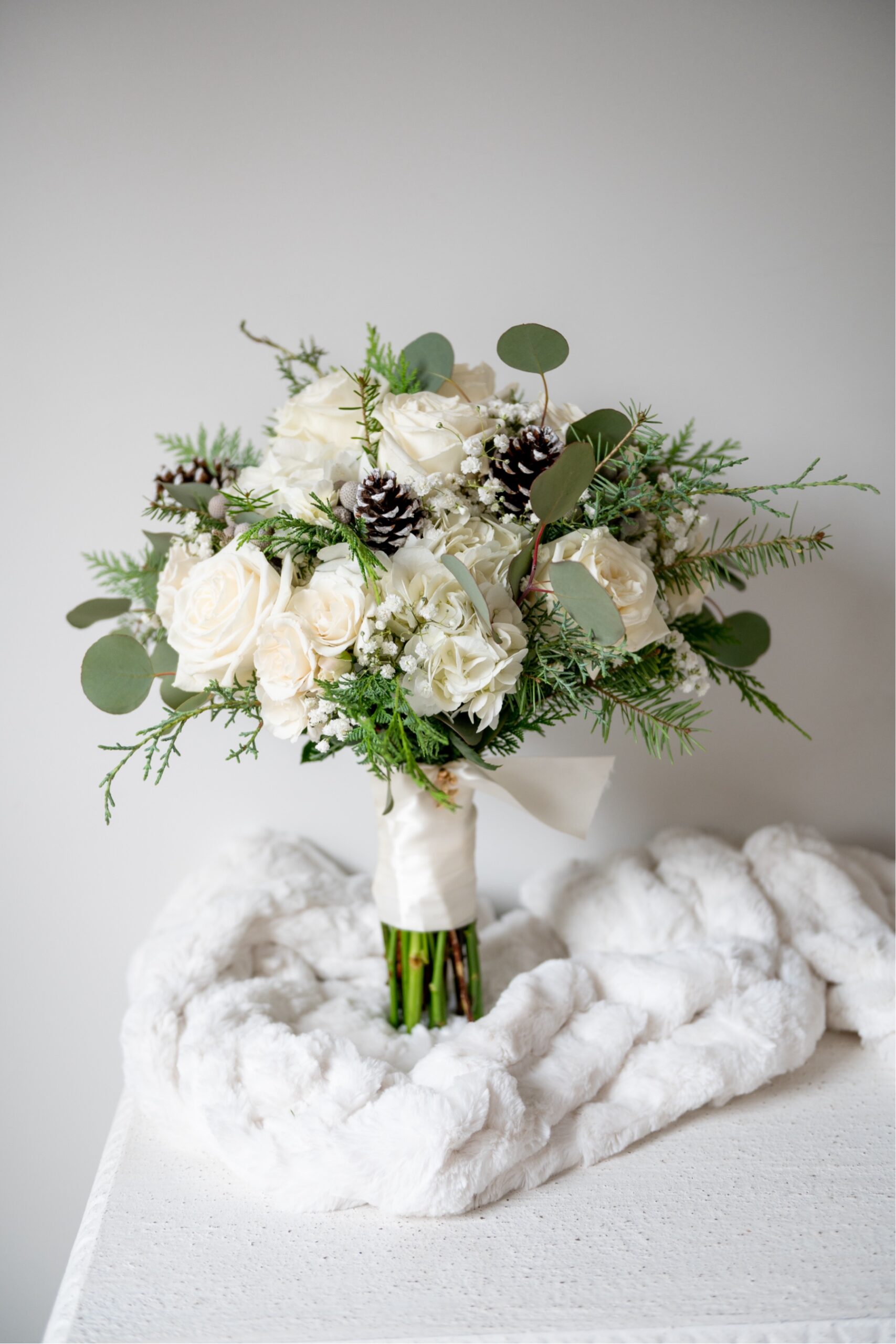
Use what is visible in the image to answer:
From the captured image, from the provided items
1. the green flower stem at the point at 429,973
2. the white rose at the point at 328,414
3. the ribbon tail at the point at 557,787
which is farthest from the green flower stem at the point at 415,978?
the white rose at the point at 328,414

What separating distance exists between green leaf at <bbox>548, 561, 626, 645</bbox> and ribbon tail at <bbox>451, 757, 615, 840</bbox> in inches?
9.4

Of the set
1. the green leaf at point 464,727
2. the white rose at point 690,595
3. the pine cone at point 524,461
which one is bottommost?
the green leaf at point 464,727

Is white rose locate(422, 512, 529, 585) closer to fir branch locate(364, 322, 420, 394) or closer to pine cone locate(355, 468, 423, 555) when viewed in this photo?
pine cone locate(355, 468, 423, 555)

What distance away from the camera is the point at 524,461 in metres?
0.71

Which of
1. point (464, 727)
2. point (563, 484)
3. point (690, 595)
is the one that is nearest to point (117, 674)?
point (464, 727)

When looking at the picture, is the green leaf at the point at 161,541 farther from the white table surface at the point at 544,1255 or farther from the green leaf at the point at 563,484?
the white table surface at the point at 544,1255

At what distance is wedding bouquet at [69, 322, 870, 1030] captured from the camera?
2.22 ft

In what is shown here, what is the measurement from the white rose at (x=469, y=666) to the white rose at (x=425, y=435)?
119 mm

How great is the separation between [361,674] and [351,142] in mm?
720

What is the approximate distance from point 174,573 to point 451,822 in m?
0.36

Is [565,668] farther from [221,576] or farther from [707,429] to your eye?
[707,429]

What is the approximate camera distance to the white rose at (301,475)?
2.30 ft

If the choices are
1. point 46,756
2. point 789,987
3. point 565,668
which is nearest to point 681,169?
point 565,668

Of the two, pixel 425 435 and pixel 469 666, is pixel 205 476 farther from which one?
pixel 469 666
